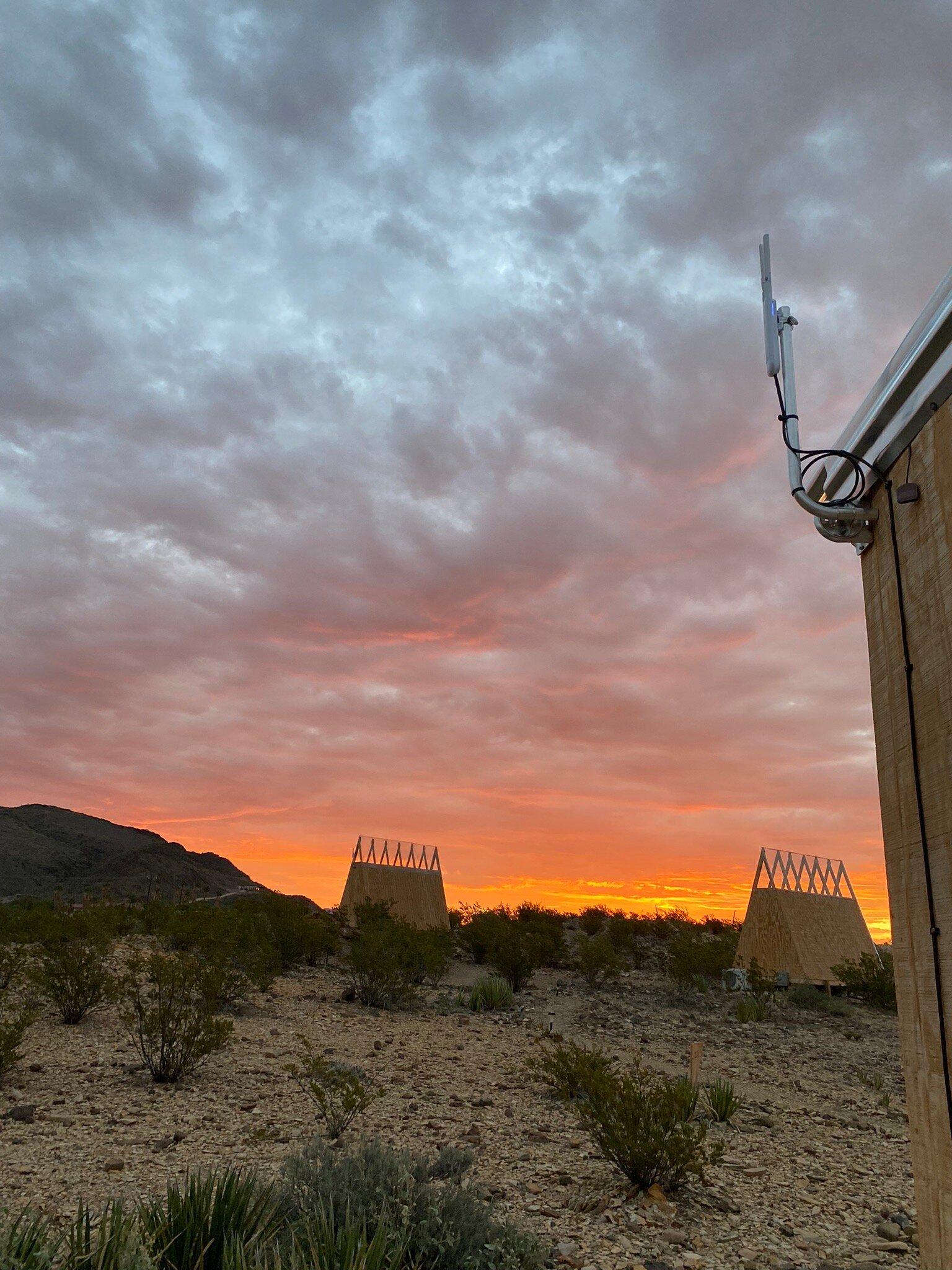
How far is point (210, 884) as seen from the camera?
188ft

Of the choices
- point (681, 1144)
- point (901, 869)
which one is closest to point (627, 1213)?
point (681, 1144)

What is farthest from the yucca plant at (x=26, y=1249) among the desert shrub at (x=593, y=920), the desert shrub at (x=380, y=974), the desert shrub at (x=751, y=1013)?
the desert shrub at (x=593, y=920)

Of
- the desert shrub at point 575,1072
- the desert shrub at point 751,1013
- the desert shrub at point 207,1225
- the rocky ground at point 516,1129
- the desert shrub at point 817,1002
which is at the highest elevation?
the desert shrub at point 817,1002

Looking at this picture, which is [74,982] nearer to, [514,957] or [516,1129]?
[516,1129]

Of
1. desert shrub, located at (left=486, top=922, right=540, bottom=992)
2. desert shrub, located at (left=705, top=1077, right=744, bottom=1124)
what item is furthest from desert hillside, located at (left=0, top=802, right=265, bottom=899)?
desert shrub, located at (left=705, top=1077, right=744, bottom=1124)

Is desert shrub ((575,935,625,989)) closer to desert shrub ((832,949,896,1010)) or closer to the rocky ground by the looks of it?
the rocky ground

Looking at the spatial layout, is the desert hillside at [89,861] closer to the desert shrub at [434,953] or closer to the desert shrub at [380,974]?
the desert shrub at [434,953]

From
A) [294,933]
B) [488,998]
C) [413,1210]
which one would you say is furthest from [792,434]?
[294,933]

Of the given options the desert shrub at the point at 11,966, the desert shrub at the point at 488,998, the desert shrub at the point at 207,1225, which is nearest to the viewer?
the desert shrub at the point at 207,1225

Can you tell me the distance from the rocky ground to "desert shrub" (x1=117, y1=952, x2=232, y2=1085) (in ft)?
0.66

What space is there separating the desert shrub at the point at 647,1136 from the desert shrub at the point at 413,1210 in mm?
1500

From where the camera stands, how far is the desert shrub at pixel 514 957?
59.0ft

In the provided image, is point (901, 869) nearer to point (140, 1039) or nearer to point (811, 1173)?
point (811, 1173)

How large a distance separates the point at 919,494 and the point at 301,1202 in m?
4.75
